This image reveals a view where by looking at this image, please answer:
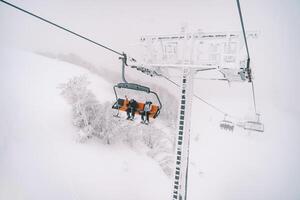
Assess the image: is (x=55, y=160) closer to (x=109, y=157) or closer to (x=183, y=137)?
(x=109, y=157)

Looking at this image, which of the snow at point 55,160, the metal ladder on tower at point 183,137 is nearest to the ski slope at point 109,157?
the snow at point 55,160

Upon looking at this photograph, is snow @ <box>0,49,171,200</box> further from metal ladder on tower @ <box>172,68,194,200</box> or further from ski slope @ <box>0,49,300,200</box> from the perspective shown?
metal ladder on tower @ <box>172,68,194,200</box>

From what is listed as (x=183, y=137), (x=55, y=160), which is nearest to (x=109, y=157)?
(x=55, y=160)

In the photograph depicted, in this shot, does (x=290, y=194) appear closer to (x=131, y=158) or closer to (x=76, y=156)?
(x=131, y=158)

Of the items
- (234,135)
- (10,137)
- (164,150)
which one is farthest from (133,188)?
(234,135)

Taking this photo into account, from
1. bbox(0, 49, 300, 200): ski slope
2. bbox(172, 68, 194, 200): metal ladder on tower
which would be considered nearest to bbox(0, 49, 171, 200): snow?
bbox(0, 49, 300, 200): ski slope
